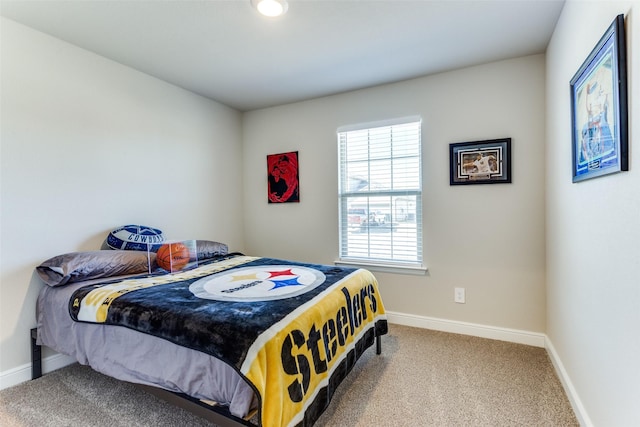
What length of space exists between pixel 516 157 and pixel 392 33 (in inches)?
57.1

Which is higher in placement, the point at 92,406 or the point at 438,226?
the point at 438,226

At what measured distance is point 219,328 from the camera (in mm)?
1290

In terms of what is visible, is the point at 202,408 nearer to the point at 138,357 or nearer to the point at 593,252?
the point at 138,357

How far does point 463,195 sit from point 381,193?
2.52 ft

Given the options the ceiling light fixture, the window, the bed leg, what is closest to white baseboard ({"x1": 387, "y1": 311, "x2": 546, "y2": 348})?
the window

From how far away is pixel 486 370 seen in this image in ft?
6.84

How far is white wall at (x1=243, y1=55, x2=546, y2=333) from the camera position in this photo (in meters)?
2.46

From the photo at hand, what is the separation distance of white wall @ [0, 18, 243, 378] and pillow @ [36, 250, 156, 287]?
249 mm

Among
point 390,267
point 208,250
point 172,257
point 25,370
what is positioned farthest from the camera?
point 390,267

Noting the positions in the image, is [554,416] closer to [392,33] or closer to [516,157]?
[516,157]

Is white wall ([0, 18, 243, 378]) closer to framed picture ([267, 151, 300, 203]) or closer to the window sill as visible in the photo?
framed picture ([267, 151, 300, 203])

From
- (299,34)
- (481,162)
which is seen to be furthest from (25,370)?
(481,162)

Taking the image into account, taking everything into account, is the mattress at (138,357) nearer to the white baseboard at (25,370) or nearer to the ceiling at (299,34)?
the white baseboard at (25,370)

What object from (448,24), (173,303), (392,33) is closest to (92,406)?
(173,303)
